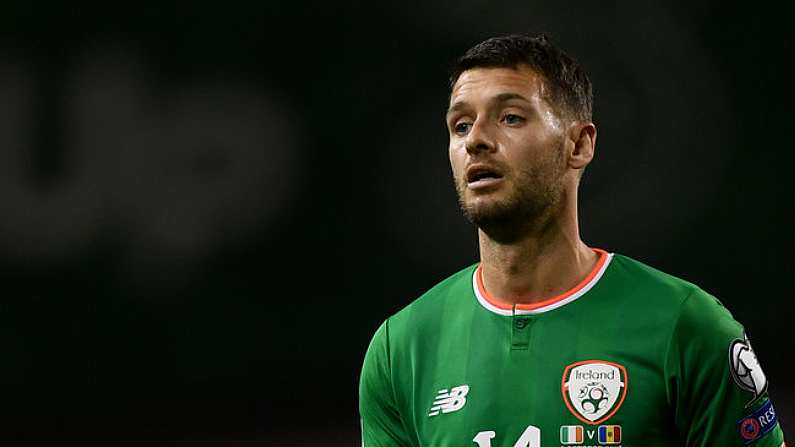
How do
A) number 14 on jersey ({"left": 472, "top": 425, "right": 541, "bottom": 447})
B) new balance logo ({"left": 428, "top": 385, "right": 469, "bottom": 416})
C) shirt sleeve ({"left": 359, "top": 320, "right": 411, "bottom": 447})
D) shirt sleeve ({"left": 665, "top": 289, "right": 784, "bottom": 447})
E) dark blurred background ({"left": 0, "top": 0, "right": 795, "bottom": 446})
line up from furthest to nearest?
1. dark blurred background ({"left": 0, "top": 0, "right": 795, "bottom": 446})
2. shirt sleeve ({"left": 359, "top": 320, "right": 411, "bottom": 447})
3. new balance logo ({"left": 428, "top": 385, "right": 469, "bottom": 416})
4. number 14 on jersey ({"left": 472, "top": 425, "right": 541, "bottom": 447})
5. shirt sleeve ({"left": 665, "top": 289, "right": 784, "bottom": 447})

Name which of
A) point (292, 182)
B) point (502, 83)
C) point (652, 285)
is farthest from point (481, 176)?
point (292, 182)

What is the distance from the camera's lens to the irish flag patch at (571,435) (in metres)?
2.22

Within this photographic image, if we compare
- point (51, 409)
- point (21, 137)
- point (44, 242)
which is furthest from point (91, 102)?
point (51, 409)

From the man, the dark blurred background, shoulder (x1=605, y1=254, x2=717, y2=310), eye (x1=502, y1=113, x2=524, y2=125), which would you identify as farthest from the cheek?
the dark blurred background

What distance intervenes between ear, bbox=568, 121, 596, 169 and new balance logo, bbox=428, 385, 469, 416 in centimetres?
54

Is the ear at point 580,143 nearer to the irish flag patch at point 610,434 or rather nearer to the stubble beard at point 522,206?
the stubble beard at point 522,206

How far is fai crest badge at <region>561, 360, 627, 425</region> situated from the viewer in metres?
2.21

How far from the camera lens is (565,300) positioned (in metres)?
2.39

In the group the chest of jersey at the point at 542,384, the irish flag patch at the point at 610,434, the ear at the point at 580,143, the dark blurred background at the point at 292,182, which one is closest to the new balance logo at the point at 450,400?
the chest of jersey at the point at 542,384

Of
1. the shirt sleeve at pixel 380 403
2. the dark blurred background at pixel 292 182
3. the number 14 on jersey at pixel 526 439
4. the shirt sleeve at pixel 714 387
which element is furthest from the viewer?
the dark blurred background at pixel 292 182

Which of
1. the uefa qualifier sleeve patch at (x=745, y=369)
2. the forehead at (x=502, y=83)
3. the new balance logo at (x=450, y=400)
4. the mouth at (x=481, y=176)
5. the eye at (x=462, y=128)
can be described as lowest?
the new balance logo at (x=450, y=400)

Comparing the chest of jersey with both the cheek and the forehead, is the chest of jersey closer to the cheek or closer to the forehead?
the cheek

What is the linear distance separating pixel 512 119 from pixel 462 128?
0.42 feet

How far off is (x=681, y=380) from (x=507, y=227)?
48 centimetres
